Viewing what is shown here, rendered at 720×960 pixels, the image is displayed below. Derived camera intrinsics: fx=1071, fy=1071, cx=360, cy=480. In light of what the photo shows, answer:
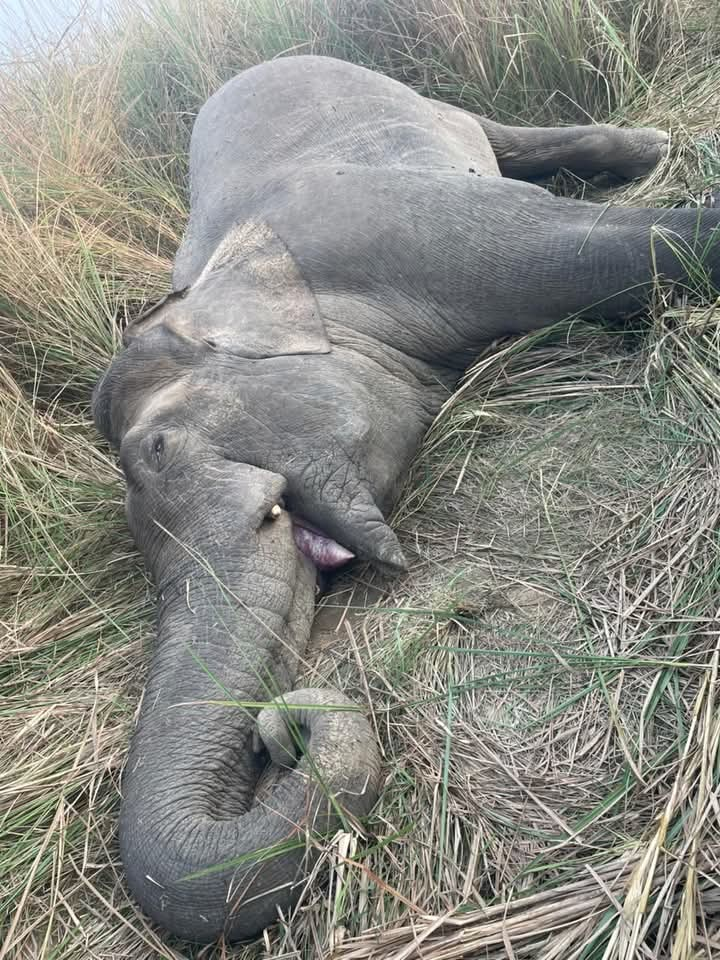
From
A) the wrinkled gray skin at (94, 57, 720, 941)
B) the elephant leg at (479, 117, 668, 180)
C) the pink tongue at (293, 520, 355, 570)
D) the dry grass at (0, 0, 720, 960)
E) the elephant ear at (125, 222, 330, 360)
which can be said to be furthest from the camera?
the elephant leg at (479, 117, 668, 180)

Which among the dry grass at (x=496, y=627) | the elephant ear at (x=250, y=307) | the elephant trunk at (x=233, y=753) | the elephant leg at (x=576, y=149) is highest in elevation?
the elephant ear at (x=250, y=307)

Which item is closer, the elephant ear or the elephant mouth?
the elephant mouth

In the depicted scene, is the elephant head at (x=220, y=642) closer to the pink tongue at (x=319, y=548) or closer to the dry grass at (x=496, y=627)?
the pink tongue at (x=319, y=548)

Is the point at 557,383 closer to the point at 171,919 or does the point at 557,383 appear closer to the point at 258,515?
the point at 258,515

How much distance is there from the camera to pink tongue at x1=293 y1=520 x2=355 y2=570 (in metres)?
2.96

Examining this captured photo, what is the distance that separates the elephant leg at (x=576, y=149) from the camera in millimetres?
4367

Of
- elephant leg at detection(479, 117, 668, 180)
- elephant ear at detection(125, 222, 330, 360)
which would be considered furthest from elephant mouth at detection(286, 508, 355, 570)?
elephant leg at detection(479, 117, 668, 180)

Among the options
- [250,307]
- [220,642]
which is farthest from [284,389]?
[220,642]

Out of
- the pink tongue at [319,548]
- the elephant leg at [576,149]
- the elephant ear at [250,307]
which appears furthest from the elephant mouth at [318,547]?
the elephant leg at [576,149]

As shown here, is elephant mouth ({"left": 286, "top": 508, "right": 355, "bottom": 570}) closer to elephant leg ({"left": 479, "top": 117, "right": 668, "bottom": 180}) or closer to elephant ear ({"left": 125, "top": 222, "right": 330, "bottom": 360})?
elephant ear ({"left": 125, "top": 222, "right": 330, "bottom": 360})

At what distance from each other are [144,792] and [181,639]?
422 mm

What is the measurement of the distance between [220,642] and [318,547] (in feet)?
1.64

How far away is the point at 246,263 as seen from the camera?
11.3ft

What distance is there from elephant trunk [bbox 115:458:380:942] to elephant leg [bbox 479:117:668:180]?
2.40 metres
